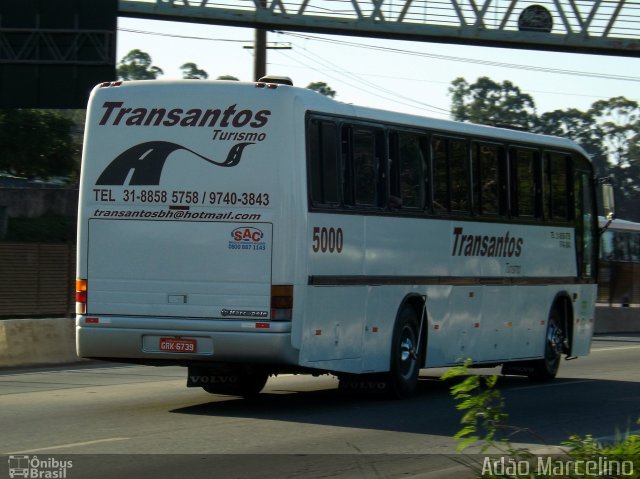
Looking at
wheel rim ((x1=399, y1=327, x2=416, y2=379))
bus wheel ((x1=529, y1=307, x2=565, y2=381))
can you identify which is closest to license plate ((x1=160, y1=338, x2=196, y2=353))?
wheel rim ((x1=399, y1=327, x2=416, y2=379))

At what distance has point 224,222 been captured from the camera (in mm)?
13242

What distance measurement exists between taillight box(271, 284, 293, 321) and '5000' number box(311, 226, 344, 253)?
0.66m

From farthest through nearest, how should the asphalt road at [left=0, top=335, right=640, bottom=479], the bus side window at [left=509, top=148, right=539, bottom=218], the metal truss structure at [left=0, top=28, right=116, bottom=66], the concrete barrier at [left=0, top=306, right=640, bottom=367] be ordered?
the metal truss structure at [left=0, top=28, right=116, bottom=66] < the concrete barrier at [left=0, top=306, right=640, bottom=367] < the bus side window at [left=509, top=148, right=539, bottom=218] < the asphalt road at [left=0, top=335, right=640, bottom=479]

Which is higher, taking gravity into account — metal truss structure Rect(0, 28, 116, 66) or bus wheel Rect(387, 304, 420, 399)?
metal truss structure Rect(0, 28, 116, 66)

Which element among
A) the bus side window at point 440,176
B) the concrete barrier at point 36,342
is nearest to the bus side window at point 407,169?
the bus side window at point 440,176

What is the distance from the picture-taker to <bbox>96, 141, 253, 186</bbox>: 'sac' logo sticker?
13492 mm

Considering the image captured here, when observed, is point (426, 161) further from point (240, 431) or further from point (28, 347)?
point (28, 347)

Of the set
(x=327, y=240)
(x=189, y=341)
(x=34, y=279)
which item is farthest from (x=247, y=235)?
(x=34, y=279)

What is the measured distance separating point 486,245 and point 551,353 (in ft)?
9.68

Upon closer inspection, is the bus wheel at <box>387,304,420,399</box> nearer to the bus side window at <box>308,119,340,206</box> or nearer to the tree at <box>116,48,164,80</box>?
the bus side window at <box>308,119,340,206</box>

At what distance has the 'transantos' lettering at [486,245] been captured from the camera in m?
16.9

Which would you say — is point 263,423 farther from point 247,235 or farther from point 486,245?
point 486,245

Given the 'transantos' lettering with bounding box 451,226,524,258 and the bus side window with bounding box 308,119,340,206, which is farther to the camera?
the 'transantos' lettering with bounding box 451,226,524,258

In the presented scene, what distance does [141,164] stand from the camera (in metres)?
13.5
